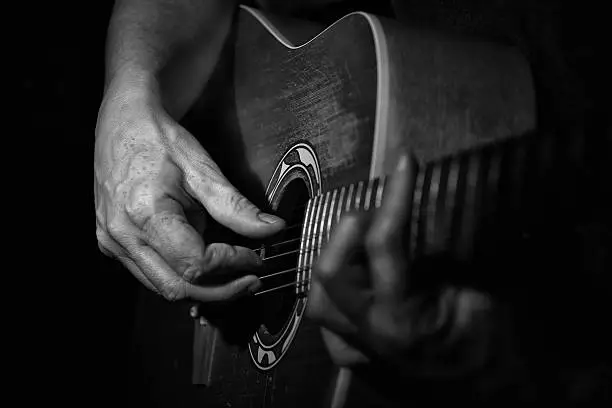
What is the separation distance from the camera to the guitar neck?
1.68 feet

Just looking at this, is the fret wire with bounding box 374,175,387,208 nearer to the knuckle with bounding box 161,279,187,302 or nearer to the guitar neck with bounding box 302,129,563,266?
the guitar neck with bounding box 302,129,563,266

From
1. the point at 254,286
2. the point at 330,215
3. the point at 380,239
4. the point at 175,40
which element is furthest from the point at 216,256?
the point at 175,40

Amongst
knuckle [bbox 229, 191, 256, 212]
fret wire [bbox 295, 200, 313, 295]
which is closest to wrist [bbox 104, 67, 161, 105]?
knuckle [bbox 229, 191, 256, 212]

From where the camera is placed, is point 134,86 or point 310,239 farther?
point 134,86

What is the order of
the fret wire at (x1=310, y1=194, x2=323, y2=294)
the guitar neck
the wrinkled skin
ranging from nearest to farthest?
the guitar neck, the fret wire at (x1=310, y1=194, x2=323, y2=294), the wrinkled skin

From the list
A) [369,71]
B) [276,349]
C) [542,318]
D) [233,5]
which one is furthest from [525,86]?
[233,5]

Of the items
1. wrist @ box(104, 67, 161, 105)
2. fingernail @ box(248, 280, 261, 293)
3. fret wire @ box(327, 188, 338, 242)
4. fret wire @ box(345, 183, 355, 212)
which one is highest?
wrist @ box(104, 67, 161, 105)

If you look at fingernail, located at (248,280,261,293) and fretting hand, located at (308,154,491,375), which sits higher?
fretting hand, located at (308,154,491,375)

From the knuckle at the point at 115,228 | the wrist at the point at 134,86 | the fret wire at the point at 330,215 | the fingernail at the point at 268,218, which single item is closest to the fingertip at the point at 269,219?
the fingernail at the point at 268,218

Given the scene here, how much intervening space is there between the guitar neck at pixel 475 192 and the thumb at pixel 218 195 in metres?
0.24

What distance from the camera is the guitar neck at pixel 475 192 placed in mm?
511

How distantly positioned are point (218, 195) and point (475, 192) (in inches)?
16.6

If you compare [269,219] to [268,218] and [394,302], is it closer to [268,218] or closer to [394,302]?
[268,218]

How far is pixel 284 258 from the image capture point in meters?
0.85
